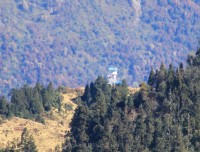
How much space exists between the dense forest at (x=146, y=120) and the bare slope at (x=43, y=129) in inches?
144

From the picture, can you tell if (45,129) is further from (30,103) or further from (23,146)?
(23,146)

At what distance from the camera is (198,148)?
84.6 metres

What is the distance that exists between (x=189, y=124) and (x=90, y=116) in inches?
365

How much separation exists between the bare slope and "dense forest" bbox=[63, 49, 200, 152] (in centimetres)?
367

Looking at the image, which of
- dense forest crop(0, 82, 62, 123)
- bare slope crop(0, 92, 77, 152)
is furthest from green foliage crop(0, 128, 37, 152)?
dense forest crop(0, 82, 62, 123)

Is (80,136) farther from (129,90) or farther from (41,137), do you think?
(129,90)

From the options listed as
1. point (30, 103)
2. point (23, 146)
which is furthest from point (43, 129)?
point (23, 146)

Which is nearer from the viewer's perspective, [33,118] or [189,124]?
[189,124]

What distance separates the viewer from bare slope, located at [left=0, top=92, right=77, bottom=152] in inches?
3708

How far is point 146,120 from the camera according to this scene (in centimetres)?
8806

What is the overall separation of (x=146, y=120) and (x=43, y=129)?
14.3 m

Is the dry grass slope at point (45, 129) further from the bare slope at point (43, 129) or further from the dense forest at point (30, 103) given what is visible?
the dense forest at point (30, 103)

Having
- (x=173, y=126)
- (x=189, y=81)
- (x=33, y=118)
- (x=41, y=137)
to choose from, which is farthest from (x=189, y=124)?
(x=33, y=118)

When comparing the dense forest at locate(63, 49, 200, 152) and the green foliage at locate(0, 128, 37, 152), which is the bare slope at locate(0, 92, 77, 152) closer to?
the green foliage at locate(0, 128, 37, 152)
